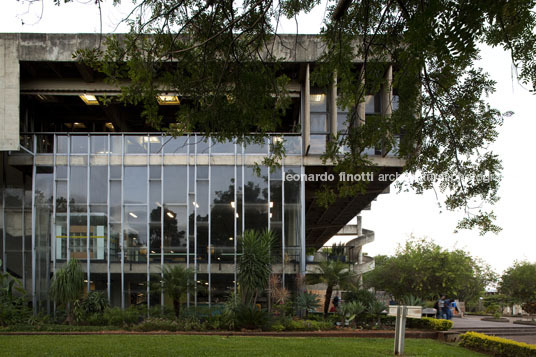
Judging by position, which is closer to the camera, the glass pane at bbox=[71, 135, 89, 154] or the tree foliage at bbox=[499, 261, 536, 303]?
the glass pane at bbox=[71, 135, 89, 154]

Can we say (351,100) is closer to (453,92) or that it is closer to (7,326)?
(453,92)

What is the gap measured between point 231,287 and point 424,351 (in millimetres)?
8796

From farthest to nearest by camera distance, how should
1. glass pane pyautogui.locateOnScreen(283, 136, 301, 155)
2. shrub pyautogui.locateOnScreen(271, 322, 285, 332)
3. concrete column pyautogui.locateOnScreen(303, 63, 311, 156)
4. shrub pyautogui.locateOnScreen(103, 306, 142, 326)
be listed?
glass pane pyautogui.locateOnScreen(283, 136, 301, 155)
concrete column pyautogui.locateOnScreen(303, 63, 311, 156)
shrub pyautogui.locateOnScreen(103, 306, 142, 326)
shrub pyautogui.locateOnScreen(271, 322, 285, 332)

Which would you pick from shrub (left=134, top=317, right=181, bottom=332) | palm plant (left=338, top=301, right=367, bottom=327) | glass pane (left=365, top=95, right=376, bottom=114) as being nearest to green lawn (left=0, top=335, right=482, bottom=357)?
shrub (left=134, top=317, right=181, bottom=332)

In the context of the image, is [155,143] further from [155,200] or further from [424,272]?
[424,272]

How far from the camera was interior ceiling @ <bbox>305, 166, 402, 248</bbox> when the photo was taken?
20.2m

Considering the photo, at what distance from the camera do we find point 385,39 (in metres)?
7.70

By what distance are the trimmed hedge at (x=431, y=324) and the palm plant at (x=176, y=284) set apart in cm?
796

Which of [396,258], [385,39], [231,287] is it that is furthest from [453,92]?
[396,258]

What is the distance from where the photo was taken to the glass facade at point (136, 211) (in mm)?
18688

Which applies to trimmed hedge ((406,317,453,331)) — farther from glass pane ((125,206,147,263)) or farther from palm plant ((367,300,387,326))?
glass pane ((125,206,147,263))

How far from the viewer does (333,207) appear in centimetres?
2764

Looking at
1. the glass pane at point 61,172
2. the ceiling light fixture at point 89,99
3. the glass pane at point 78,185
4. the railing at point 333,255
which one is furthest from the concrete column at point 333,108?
the glass pane at point 61,172

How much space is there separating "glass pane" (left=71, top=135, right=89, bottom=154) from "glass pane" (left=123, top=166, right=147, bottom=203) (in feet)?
6.34
